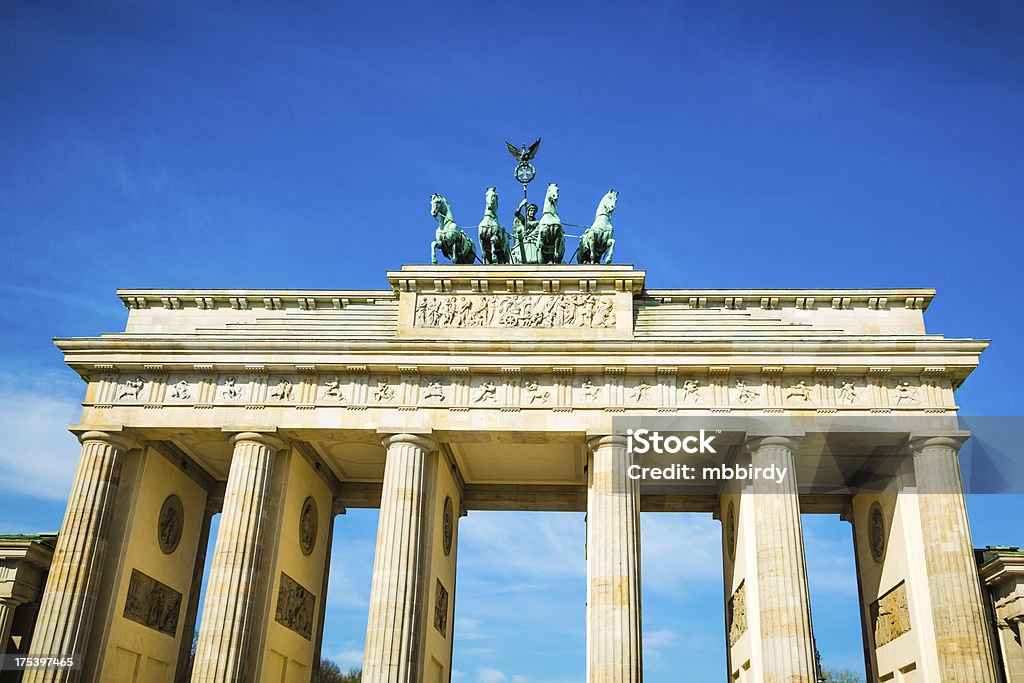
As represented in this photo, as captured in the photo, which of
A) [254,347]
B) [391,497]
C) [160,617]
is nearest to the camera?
[391,497]

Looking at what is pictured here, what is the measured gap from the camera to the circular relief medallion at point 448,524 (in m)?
28.7

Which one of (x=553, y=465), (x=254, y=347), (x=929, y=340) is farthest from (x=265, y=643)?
(x=929, y=340)

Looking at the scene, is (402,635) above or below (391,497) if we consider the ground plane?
below

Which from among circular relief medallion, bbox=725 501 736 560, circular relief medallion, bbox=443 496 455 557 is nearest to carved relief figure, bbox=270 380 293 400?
circular relief medallion, bbox=443 496 455 557

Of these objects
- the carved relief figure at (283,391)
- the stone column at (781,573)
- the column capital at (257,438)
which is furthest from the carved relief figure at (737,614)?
the carved relief figure at (283,391)

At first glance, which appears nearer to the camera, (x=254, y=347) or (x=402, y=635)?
(x=402, y=635)

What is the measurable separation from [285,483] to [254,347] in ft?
13.3

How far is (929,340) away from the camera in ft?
79.7

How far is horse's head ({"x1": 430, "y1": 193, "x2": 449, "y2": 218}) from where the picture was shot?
29438mm

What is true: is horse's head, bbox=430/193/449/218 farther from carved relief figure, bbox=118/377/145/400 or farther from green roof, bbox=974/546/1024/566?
green roof, bbox=974/546/1024/566

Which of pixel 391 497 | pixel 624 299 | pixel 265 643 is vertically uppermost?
pixel 624 299

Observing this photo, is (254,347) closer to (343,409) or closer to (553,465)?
(343,409)

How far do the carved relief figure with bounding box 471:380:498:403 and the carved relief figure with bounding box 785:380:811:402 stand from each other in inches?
325

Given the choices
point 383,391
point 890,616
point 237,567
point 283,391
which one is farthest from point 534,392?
point 890,616
